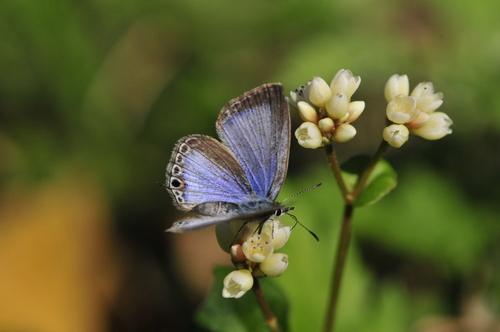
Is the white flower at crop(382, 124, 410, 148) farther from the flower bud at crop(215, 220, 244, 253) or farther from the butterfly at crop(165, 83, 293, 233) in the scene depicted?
the flower bud at crop(215, 220, 244, 253)

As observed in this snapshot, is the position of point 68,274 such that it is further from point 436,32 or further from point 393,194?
point 436,32

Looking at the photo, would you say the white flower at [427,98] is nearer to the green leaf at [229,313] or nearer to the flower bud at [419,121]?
the flower bud at [419,121]

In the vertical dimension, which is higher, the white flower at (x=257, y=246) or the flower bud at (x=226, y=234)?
the flower bud at (x=226, y=234)

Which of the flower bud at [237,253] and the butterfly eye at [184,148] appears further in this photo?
the butterfly eye at [184,148]

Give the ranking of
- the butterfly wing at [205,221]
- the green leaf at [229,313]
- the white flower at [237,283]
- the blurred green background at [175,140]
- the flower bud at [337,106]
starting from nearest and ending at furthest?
the butterfly wing at [205,221] → the white flower at [237,283] → the flower bud at [337,106] → the green leaf at [229,313] → the blurred green background at [175,140]

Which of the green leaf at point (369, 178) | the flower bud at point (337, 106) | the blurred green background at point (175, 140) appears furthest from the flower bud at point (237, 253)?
the blurred green background at point (175, 140)

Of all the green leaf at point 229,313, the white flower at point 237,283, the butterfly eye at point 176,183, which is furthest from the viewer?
the green leaf at point 229,313

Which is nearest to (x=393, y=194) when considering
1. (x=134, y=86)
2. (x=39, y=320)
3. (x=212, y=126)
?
(x=212, y=126)
